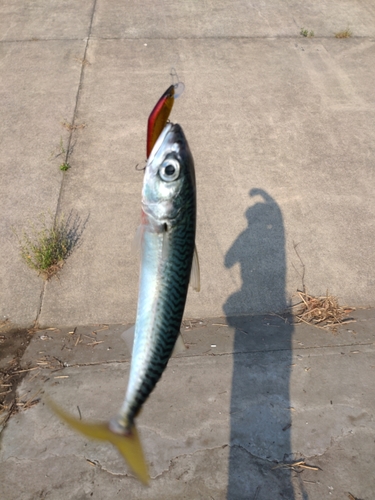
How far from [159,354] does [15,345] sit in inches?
94.2

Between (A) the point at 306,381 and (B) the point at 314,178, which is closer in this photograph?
(A) the point at 306,381

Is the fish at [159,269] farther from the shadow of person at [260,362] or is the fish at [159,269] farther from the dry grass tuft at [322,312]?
the dry grass tuft at [322,312]

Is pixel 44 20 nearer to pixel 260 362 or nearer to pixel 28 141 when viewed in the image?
pixel 28 141

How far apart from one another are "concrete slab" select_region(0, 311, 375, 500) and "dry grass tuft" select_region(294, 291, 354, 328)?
9 centimetres

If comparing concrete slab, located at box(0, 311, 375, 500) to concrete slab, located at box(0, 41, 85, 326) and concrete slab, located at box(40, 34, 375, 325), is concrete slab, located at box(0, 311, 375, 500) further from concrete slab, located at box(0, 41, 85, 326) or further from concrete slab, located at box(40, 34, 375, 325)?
concrete slab, located at box(0, 41, 85, 326)

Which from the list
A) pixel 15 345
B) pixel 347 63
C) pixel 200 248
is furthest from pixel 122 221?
pixel 347 63

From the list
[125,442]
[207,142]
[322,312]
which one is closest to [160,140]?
[125,442]

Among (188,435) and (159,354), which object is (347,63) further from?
(159,354)

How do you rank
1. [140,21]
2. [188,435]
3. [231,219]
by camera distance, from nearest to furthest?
1. [188,435]
2. [231,219]
3. [140,21]

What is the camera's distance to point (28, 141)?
538 centimetres

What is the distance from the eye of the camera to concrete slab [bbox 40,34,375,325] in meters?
4.03

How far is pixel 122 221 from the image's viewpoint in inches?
177

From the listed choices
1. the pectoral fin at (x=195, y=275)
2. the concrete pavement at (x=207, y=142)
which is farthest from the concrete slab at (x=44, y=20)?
the pectoral fin at (x=195, y=275)

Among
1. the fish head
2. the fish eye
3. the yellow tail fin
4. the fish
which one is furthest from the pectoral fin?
the yellow tail fin
